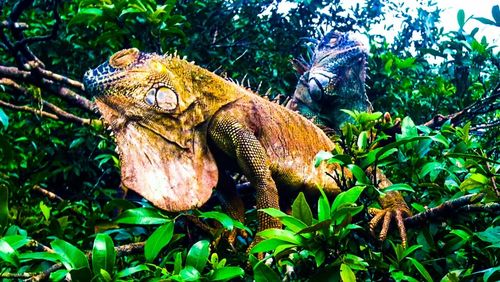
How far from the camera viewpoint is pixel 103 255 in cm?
158

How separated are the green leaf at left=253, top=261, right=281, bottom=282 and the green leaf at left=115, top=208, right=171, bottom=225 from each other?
1.24ft

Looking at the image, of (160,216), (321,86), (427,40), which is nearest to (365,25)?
(427,40)

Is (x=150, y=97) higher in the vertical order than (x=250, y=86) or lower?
higher

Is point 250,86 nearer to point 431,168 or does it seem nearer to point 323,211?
point 431,168

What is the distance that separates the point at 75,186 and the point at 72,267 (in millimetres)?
4591

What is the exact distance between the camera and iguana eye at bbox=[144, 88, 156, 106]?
2270mm

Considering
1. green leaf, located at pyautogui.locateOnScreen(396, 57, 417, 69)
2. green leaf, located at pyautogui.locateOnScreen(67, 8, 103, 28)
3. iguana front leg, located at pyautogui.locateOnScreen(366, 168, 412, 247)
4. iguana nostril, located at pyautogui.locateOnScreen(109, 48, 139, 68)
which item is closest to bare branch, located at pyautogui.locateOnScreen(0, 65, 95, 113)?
green leaf, located at pyautogui.locateOnScreen(67, 8, 103, 28)

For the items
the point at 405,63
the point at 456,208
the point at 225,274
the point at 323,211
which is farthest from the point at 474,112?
the point at 225,274

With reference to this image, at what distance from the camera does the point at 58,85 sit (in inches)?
138

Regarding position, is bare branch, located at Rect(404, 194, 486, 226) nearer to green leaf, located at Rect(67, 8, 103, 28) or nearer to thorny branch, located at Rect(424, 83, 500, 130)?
thorny branch, located at Rect(424, 83, 500, 130)

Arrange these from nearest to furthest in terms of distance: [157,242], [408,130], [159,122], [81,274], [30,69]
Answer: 1. [81,274]
2. [157,242]
3. [408,130]
4. [159,122]
5. [30,69]

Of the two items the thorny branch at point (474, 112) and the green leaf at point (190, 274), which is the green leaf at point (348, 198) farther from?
the thorny branch at point (474, 112)

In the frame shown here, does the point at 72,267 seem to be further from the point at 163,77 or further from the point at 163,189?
the point at 163,77

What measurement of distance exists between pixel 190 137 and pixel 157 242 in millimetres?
698
